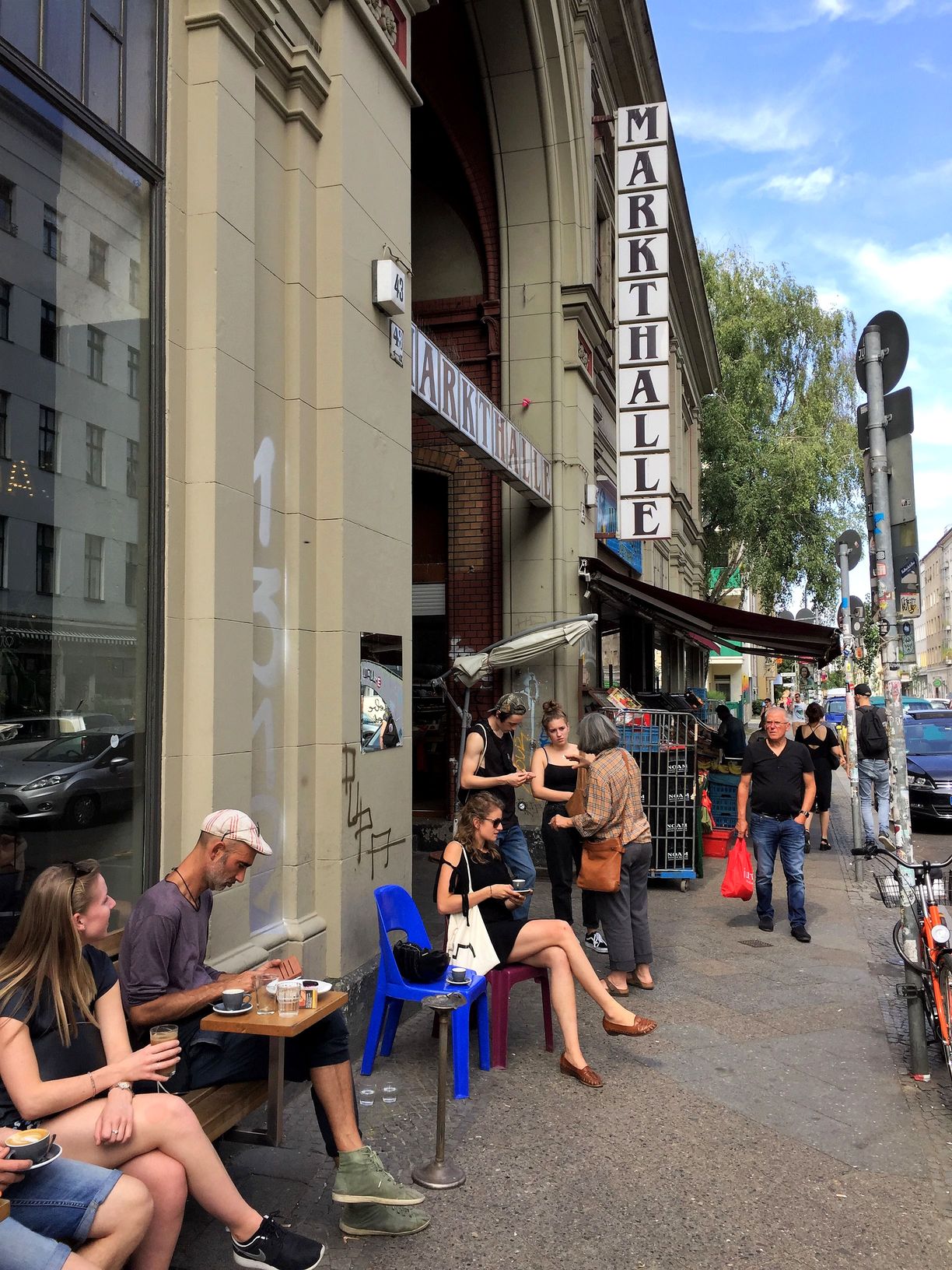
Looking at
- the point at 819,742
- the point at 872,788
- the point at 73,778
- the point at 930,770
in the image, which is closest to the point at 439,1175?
the point at 73,778

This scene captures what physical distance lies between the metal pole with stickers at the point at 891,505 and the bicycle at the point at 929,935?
0.59 feet

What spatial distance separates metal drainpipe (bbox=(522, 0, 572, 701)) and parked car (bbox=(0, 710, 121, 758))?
7484mm

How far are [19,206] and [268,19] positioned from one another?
81.2 inches

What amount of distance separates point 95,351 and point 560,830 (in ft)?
15.4

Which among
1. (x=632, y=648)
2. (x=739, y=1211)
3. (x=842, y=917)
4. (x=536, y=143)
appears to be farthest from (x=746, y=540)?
(x=739, y=1211)

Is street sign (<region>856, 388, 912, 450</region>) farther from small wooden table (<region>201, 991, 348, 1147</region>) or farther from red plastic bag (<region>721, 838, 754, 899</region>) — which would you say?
small wooden table (<region>201, 991, 348, 1147</region>)

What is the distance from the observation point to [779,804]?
8.10 metres

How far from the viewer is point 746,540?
28547 millimetres

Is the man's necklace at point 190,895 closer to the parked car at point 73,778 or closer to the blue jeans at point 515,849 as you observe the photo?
the parked car at point 73,778

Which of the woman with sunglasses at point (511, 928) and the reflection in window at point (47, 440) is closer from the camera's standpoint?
the reflection in window at point (47, 440)

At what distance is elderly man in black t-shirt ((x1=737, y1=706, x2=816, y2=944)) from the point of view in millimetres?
8016

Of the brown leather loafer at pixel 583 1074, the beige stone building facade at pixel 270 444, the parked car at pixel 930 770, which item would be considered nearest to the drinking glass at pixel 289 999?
the beige stone building facade at pixel 270 444

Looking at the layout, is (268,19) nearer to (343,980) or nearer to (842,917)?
(343,980)

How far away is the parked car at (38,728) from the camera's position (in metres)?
3.75
